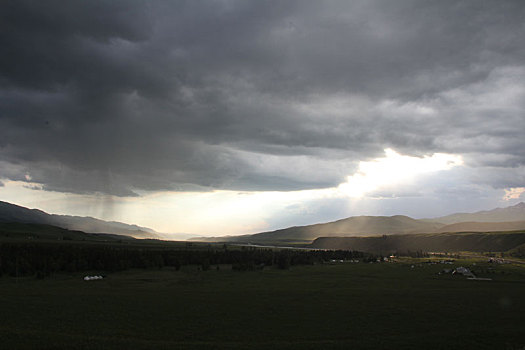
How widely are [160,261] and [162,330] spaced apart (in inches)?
3554

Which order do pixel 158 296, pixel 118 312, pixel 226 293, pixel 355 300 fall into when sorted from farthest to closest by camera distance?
1. pixel 226 293
2. pixel 158 296
3. pixel 355 300
4. pixel 118 312

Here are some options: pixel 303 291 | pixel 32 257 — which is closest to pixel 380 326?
pixel 303 291

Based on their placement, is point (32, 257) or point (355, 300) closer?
point (355, 300)

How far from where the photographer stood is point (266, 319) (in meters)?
38.8

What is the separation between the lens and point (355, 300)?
49688 mm

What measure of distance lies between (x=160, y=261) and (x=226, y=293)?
2688 inches

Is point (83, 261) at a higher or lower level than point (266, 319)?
lower

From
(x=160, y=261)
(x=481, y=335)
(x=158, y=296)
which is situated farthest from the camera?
(x=160, y=261)

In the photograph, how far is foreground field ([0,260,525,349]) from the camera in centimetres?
2939

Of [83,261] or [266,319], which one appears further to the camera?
[83,261]

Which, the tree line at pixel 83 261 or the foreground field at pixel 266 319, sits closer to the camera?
the foreground field at pixel 266 319

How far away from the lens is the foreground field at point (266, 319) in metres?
29.4

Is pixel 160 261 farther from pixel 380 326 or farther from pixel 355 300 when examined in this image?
pixel 380 326

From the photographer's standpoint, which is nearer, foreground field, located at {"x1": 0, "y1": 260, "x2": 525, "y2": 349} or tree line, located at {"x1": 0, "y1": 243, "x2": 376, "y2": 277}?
foreground field, located at {"x1": 0, "y1": 260, "x2": 525, "y2": 349}
